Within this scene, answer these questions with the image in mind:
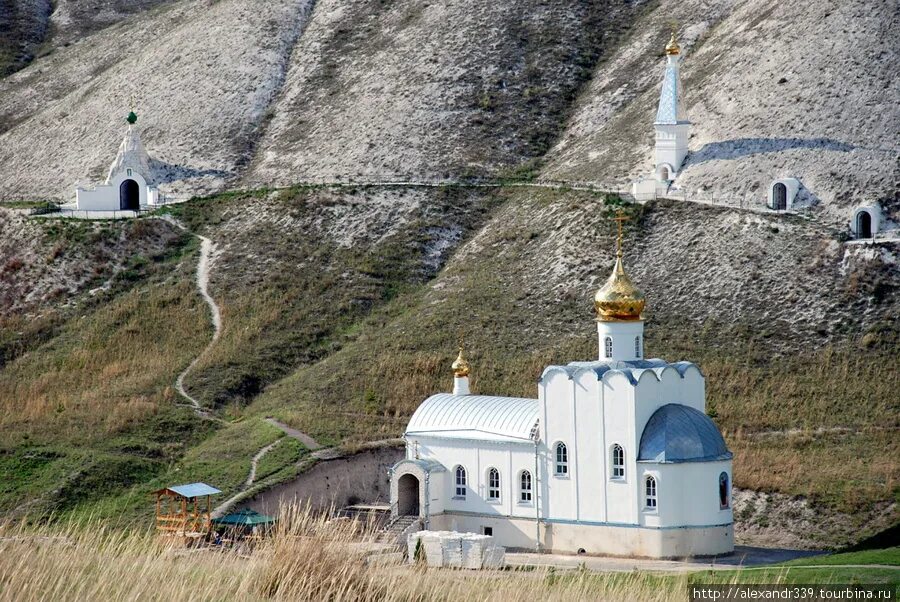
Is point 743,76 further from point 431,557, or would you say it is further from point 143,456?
point 431,557

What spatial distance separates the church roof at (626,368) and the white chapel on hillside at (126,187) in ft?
123

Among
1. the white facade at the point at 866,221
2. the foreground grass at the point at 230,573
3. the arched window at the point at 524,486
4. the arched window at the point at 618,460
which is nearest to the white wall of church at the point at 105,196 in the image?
the white facade at the point at 866,221

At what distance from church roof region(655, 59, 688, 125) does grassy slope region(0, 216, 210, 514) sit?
2037 centimetres

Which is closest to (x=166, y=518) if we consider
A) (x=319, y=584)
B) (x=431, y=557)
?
(x=431, y=557)

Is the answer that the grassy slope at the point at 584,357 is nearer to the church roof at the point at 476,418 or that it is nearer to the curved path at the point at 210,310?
the curved path at the point at 210,310

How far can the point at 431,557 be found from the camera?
38.5 meters

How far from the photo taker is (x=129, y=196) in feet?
247

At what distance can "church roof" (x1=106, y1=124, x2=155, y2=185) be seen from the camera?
7500 centimetres

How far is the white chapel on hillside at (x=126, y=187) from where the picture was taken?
7438cm

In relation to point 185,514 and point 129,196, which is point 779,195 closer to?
point 185,514

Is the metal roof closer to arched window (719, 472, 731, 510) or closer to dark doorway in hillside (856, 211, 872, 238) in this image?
arched window (719, 472, 731, 510)

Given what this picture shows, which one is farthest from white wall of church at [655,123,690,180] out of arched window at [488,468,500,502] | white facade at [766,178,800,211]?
arched window at [488,468,500,502]

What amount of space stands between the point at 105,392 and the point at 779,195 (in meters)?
26.1

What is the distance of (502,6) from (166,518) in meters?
48.2
